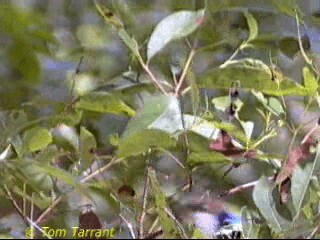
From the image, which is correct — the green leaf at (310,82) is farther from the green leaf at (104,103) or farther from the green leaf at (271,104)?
the green leaf at (104,103)

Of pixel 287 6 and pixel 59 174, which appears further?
pixel 287 6

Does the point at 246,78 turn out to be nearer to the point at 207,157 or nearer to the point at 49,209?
the point at 207,157

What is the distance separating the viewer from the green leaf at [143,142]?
16.3 inches

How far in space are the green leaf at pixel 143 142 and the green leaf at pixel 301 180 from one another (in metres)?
0.09

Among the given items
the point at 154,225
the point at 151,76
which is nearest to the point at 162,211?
the point at 154,225

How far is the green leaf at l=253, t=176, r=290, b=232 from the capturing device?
0.40 metres

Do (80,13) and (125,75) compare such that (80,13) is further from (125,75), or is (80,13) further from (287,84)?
(287,84)

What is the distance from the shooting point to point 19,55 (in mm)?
525

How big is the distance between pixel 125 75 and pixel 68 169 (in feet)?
0.32

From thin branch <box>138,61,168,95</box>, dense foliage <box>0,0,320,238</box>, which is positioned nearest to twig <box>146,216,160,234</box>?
dense foliage <box>0,0,320,238</box>

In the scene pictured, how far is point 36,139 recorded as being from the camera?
1.44 ft

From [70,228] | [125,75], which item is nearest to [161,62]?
[125,75]

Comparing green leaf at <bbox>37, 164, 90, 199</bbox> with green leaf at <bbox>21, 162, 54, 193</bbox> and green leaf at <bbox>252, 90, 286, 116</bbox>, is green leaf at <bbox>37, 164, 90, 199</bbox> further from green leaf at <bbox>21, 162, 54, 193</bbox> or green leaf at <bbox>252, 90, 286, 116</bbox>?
green leaf at <bbox>252, 90, 286, 116</bbox>

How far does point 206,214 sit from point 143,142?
0.09 meters
